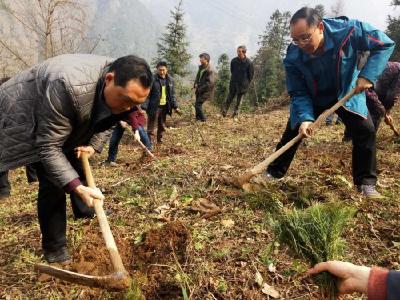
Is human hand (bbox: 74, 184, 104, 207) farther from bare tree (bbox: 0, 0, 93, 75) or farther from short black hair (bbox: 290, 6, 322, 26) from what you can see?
bare tree (bbox: 0, 0, 93, 75)

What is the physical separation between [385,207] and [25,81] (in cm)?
328

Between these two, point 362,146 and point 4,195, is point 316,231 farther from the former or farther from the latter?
point 4,195

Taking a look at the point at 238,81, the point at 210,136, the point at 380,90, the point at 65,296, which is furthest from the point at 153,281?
the point at 238,81

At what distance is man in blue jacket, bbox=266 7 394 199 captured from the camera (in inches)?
144

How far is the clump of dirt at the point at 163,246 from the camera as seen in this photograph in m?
2.95

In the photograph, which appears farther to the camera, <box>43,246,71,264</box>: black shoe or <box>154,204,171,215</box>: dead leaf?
<box>154,204,171,215</box>: dead leaf

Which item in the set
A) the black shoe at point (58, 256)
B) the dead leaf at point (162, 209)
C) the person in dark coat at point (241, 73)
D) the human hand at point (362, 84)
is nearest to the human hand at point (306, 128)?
the human hand at point (362, 84)

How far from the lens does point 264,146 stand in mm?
7082

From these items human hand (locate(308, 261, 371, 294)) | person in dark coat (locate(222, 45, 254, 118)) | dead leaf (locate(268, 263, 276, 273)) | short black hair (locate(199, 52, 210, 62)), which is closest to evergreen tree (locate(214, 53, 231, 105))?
person in dark coat (locate(222, 45, 254, 118))

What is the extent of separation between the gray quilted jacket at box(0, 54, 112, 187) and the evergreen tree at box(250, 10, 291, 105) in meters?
21.2

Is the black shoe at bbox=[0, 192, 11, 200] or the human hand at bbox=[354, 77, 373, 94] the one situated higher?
the human hand at bbox=[354, 77, 373, 94]

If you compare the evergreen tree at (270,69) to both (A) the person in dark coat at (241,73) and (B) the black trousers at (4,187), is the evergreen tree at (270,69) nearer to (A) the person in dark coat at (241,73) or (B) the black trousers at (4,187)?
(A) the person in dark coat at (241,73)

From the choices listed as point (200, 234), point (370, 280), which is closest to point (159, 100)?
point (200, 234)

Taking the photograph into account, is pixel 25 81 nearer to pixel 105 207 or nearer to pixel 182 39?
pixel 105 207
